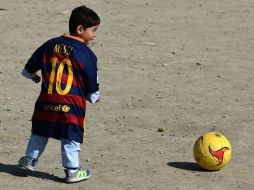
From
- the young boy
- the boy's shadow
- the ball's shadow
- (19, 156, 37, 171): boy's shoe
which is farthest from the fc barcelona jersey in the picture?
the ball's shadow

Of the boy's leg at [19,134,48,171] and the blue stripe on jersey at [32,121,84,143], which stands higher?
the blue stripe on jersey at [32,121,84,143]

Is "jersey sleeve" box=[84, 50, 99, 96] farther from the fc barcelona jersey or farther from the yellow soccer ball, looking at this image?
the yellow soccer ball

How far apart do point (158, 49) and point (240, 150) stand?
555 cm

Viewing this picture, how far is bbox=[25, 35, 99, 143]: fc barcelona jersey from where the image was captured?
8.03 m

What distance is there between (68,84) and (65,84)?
0.09 ft

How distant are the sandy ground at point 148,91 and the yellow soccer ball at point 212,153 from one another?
10 centimetres

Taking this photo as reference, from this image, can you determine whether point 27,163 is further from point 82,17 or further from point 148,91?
point 148,91

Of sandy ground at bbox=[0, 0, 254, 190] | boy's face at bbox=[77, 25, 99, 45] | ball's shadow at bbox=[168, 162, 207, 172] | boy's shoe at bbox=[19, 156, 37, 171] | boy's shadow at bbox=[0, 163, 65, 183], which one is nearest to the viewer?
boy's face at bbox=[77, 25, 99, 45]

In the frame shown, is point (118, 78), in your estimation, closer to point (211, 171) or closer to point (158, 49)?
point (158, 49)

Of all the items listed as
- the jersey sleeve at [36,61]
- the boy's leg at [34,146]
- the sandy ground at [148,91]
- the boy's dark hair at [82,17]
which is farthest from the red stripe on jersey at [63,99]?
the sandy ground at [148,91]

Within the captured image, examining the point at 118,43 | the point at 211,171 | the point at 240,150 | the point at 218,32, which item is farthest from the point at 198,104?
the point at 218,32

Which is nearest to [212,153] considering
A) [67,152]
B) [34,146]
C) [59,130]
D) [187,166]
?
[187,166]

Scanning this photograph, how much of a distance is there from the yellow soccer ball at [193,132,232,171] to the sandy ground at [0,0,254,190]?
0.10 meters

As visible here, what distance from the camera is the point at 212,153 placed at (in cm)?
877
